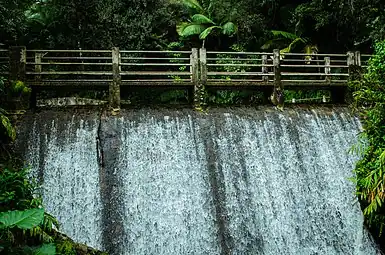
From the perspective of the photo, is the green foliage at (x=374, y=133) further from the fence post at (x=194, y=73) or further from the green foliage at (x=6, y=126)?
the green foliage at (x=6, y=126)

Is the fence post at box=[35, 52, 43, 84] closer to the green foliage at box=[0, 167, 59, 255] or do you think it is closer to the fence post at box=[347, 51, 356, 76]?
the green foliage at box=[0, 167, 59, 255]

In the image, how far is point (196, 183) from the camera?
28.6 ft

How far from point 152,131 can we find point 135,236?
2.42 meters

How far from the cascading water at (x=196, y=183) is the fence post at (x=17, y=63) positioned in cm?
106

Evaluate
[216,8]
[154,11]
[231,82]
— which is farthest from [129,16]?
[231,82]

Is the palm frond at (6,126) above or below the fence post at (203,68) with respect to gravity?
below

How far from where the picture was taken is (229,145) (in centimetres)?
948

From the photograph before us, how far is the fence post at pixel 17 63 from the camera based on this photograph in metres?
9.39

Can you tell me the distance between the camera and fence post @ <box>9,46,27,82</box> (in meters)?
9.39

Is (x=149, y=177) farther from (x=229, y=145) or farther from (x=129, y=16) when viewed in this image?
(x=129, y=16)

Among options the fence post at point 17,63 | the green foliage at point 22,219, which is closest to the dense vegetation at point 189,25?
the fence post at point 17,63

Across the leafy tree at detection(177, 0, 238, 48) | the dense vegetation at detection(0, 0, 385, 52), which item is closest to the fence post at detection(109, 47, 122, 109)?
the dense vegetation at detection(0, 0, 385, 52)

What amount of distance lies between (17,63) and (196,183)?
185 inches

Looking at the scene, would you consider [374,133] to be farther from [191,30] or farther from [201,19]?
[201,19]
